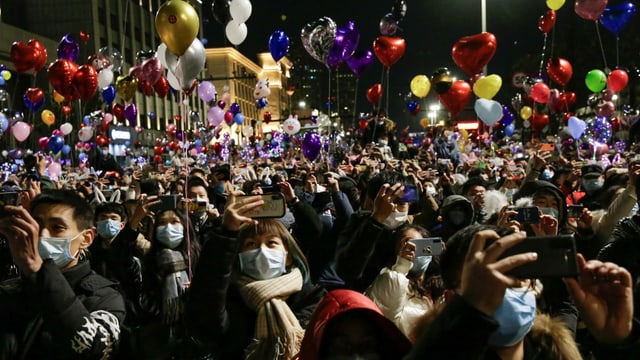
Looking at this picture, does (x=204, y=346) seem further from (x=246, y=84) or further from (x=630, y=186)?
(x=246, y=84)

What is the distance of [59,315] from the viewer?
2.41 meters

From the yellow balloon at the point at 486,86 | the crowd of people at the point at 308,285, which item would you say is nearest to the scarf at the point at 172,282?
the crowd of people at the point at 308,285

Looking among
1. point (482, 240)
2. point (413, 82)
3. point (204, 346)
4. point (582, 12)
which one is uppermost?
point (582, 12)

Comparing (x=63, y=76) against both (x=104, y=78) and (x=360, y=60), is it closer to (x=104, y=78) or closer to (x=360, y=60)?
(x=104, y=78)

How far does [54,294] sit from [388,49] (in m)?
11.8

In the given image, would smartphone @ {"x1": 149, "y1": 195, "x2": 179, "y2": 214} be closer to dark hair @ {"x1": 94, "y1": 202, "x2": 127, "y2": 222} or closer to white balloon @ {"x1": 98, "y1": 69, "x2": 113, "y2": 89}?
dark hair @ {"x1": 94, "y1": 202, "x2": 127, "y2": 222}

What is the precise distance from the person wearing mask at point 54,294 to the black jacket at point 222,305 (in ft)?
1.38

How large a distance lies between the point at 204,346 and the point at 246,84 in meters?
92.6

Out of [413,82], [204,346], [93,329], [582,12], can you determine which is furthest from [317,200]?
[413,82]

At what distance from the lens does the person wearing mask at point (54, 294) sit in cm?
240

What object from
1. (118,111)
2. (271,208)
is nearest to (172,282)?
(271,208)

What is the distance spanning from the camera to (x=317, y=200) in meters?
6.40

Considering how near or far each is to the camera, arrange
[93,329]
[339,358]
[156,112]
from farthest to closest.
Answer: [156,112] < [93,329] < [339,358]

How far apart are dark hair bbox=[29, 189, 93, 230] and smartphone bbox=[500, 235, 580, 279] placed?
2.40 metres
